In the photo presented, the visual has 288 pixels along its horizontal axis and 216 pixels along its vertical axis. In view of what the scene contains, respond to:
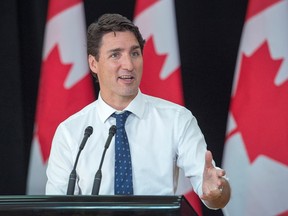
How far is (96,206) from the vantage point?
1.46m

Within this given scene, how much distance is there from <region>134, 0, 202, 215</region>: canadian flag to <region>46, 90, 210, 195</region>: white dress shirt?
0.46 metres

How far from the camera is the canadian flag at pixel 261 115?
9.29 ft

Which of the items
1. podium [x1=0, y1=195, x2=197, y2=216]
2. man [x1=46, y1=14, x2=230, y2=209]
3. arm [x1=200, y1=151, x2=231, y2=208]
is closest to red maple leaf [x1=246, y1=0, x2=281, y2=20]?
man [x1=46, y1=14, x2=230, y2=209]

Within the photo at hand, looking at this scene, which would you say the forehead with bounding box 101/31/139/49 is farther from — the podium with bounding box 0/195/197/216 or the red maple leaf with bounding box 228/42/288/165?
the podium with bounding box 0/195/197/216

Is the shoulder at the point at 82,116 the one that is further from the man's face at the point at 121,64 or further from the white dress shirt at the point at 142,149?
the man's face at the point at 121,64

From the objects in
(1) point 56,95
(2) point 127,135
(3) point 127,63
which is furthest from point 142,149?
(1) point 56,95

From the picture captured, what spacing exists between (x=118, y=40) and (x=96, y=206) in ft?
3.37

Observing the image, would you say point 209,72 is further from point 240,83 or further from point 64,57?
point 64,57

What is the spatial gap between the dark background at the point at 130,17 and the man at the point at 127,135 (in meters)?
0.53

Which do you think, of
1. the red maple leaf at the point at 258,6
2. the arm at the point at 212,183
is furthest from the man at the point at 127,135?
the red maple leaf at the point at 258,6

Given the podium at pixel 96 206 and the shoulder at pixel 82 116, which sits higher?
the shoulder at pixel 82 116

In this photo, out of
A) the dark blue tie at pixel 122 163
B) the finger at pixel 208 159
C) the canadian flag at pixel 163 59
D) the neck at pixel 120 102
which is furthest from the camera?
the canadian flag at pixel 163 59

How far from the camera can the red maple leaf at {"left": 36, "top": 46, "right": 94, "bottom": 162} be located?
9.89 ft

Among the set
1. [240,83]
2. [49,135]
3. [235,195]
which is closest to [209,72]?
[240,83]
